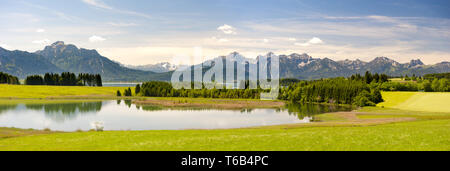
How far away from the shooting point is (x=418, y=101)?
10475 centimetres

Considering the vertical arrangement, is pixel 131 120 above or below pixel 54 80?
below

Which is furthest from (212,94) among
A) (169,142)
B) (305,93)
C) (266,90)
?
(169,142)

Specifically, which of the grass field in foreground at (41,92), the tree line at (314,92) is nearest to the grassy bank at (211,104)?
the tree line at (314,92)

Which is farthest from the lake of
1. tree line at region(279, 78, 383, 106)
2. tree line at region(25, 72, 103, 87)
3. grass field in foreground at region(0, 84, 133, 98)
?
tree line at region(25, 72, 103, 87)

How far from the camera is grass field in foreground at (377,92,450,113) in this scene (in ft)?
297

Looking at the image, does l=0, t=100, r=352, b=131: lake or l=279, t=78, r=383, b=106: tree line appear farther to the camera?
l=279, t=78, r=383, b=106: tree line

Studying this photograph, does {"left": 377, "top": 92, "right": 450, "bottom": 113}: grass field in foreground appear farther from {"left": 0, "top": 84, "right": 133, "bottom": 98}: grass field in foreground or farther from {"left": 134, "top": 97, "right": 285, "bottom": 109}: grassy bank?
{"left": 0, "top": 84, "right": 133, "bottom": 98}: grass field in foreground

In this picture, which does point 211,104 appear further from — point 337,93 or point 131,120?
point 131,120

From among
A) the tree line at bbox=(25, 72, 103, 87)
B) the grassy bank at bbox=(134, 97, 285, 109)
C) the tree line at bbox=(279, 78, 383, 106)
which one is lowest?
the grassy bank at bbox=(134, 97, 285, 109)

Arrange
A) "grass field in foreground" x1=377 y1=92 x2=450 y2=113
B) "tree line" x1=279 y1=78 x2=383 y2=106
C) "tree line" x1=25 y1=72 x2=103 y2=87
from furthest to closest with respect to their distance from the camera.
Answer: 1. "tree line" x1=25 y1=72 x2=103 y2=87
2. "tree line" x1=279 y1=78 x2=383 y2=106
3. "grass field in foreground" x1=377 y1=92 x2=450 y2=113

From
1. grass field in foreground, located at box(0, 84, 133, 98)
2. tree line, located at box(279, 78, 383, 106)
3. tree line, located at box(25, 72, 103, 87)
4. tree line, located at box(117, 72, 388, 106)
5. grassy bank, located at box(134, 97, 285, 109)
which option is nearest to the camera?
grassy bank, located at box(134, 97, 285, 109)

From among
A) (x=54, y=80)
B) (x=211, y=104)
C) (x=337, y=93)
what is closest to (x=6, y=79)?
(x=54, y=80)
